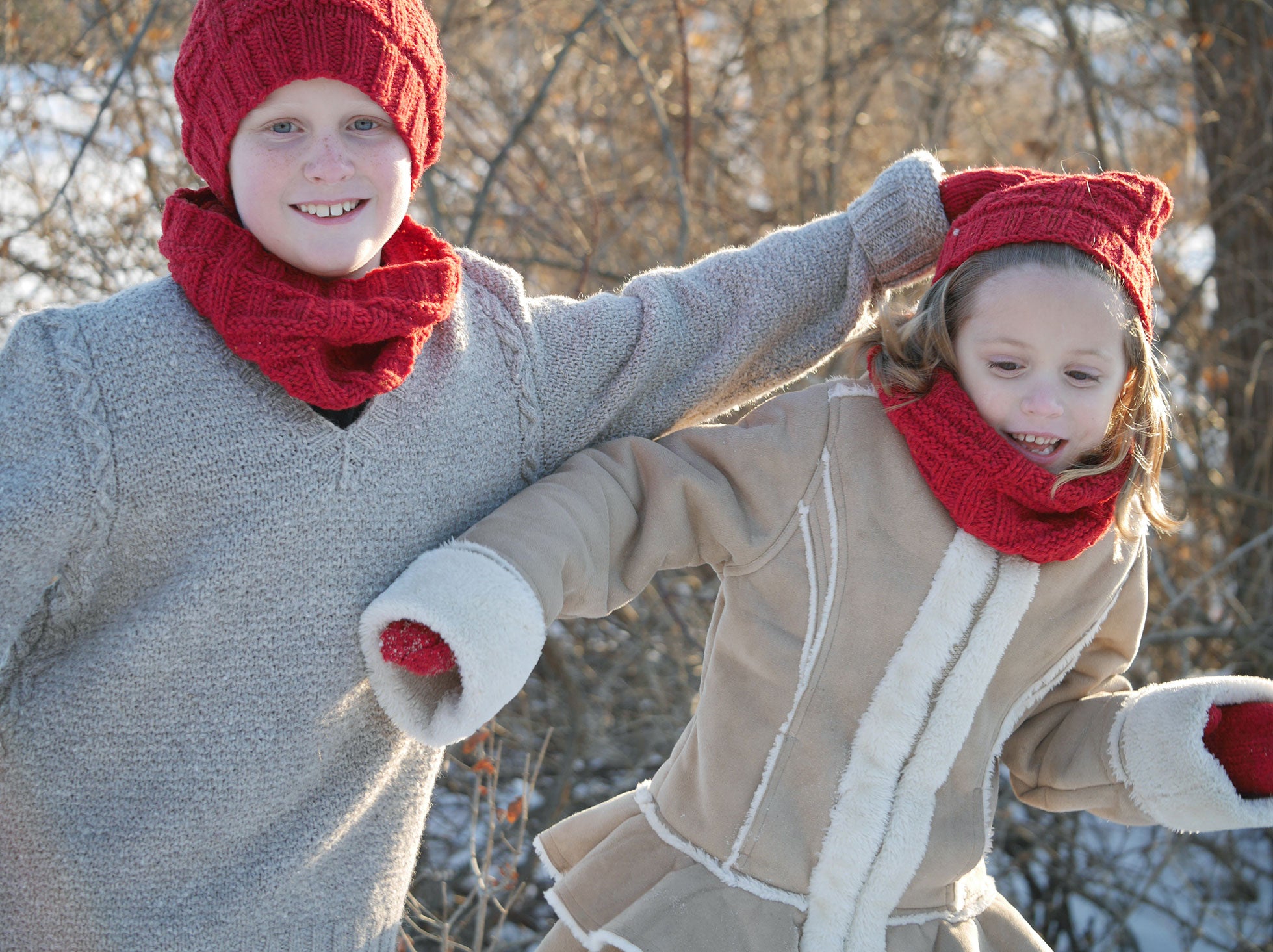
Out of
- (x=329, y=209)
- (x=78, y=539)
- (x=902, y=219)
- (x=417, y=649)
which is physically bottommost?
(x=417, y=649)

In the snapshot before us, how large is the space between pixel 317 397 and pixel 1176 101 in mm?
4159

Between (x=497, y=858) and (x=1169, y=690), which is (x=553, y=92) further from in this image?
(x=1169, y=690)

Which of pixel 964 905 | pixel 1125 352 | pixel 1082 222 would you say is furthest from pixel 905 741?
pixel 1082 222

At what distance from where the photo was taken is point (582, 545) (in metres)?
1.54

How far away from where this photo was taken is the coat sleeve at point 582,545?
1.43 meters

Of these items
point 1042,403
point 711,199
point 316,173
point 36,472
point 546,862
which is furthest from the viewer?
point 711,199

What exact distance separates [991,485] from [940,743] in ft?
1.24

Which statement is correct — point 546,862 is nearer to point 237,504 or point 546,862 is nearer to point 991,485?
point 237,504

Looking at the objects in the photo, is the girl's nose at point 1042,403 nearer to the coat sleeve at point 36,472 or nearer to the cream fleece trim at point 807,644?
the cream fleece trim at point 807,644

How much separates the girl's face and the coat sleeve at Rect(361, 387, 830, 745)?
9.9 inches

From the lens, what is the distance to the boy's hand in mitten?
1665 millimetres

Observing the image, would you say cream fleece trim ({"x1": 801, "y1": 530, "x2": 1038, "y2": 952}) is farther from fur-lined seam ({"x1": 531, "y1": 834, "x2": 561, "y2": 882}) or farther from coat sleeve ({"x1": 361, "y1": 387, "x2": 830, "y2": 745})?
fur-lined seam ({"x1": 531, "y1": 834, "x2": 561, "y2": 882})

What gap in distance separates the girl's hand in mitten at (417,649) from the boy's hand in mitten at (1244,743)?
3.69 ft

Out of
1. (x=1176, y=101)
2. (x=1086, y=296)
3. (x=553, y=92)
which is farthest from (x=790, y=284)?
(x=1176, y=101)
